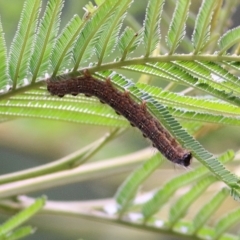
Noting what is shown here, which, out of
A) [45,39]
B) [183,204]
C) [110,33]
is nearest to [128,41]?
[110,33]

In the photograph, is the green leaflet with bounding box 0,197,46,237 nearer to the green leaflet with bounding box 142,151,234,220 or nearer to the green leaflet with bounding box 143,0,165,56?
the green leaflet with bounding box 142,151,234,220

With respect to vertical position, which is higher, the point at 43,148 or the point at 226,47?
the point at 43,148

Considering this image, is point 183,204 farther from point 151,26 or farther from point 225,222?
point 151,26

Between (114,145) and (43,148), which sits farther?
(43,148)

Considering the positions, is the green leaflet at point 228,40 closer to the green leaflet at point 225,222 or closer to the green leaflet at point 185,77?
the green leaflet at point 185,77

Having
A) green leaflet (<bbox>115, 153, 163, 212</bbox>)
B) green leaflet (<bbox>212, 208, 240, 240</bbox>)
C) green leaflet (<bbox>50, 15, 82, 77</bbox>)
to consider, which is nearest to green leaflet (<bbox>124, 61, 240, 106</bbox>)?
green leaflet (<bbox>50, 15, 82, 77</bbox>)

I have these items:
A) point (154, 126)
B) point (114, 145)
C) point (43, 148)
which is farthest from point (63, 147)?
point (154, 126)

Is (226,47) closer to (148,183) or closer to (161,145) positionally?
(161,145)
